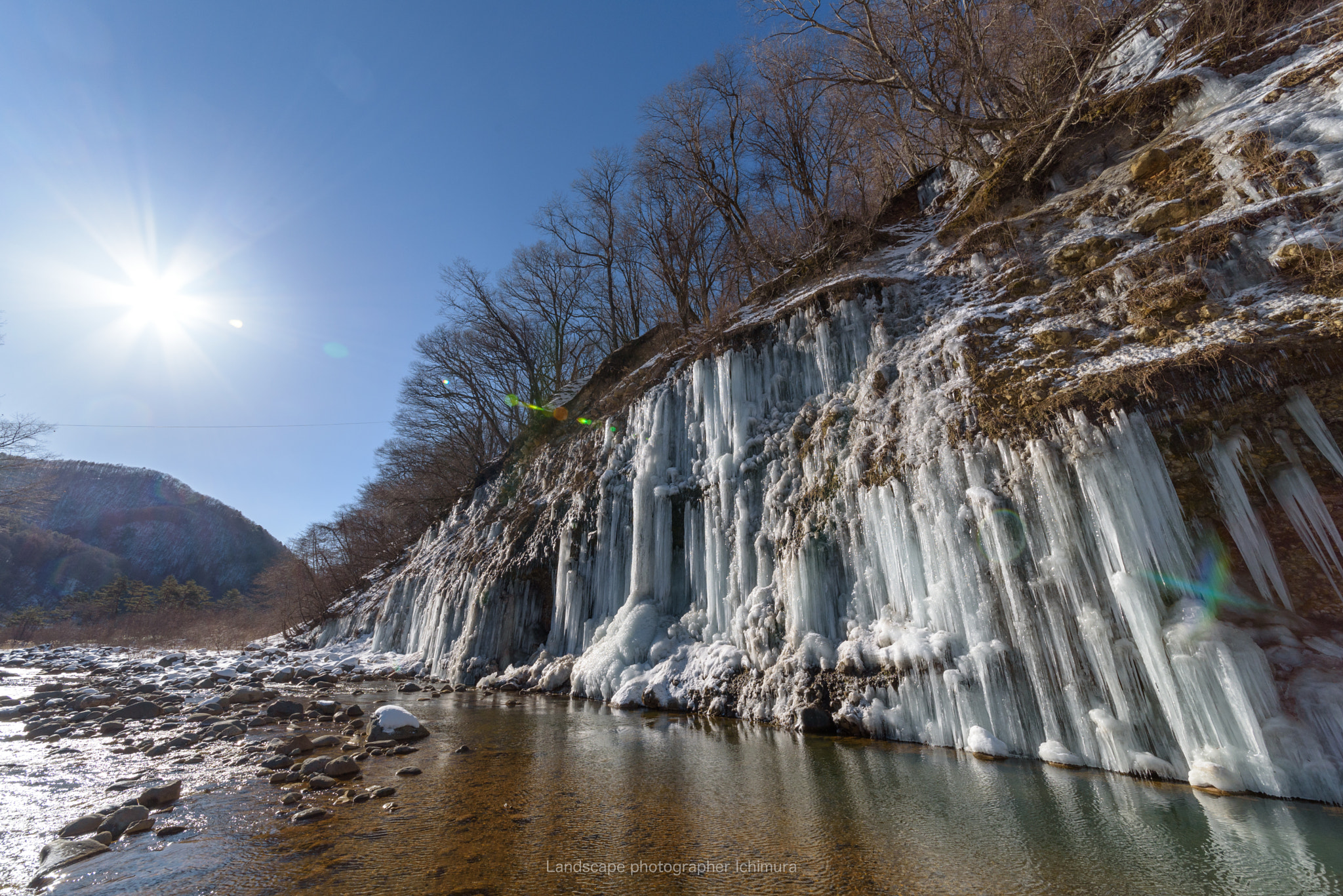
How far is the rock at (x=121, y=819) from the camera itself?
365 centimetres

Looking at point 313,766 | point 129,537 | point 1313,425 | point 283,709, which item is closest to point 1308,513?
point 1313,425

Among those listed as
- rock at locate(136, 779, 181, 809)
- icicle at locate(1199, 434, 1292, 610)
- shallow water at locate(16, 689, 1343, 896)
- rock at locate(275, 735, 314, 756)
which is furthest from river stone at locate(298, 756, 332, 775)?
icicle at locate(1199, 434, 1292, 610)

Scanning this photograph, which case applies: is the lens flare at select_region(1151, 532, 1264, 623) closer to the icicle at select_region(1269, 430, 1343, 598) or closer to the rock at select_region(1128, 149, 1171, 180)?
the icicle at select_region(1269, 430, 1343, 598)

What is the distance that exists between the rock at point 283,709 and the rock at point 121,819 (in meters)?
4.63

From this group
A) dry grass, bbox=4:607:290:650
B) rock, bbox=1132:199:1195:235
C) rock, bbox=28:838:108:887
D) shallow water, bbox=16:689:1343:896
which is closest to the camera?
shallow water, bbox=16:689:1343:896

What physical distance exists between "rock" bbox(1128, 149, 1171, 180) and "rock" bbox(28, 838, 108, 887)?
12842 millimetres

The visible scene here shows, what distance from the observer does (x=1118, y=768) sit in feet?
14.3

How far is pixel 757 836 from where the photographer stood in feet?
11.0

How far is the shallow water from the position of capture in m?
2.72

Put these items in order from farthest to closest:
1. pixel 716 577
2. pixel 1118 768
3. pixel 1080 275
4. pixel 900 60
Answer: pixel 900 60
pixel 716 577
pixel 1080 275
pixel 1118 768

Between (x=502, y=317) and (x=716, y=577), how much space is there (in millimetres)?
18920

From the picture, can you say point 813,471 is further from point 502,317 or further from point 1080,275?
point 502,317

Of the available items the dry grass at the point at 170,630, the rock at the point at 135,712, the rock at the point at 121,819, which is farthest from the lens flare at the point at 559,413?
the dry grass at the point at 170,630

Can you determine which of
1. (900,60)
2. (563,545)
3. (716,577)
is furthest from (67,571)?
(900,60)
